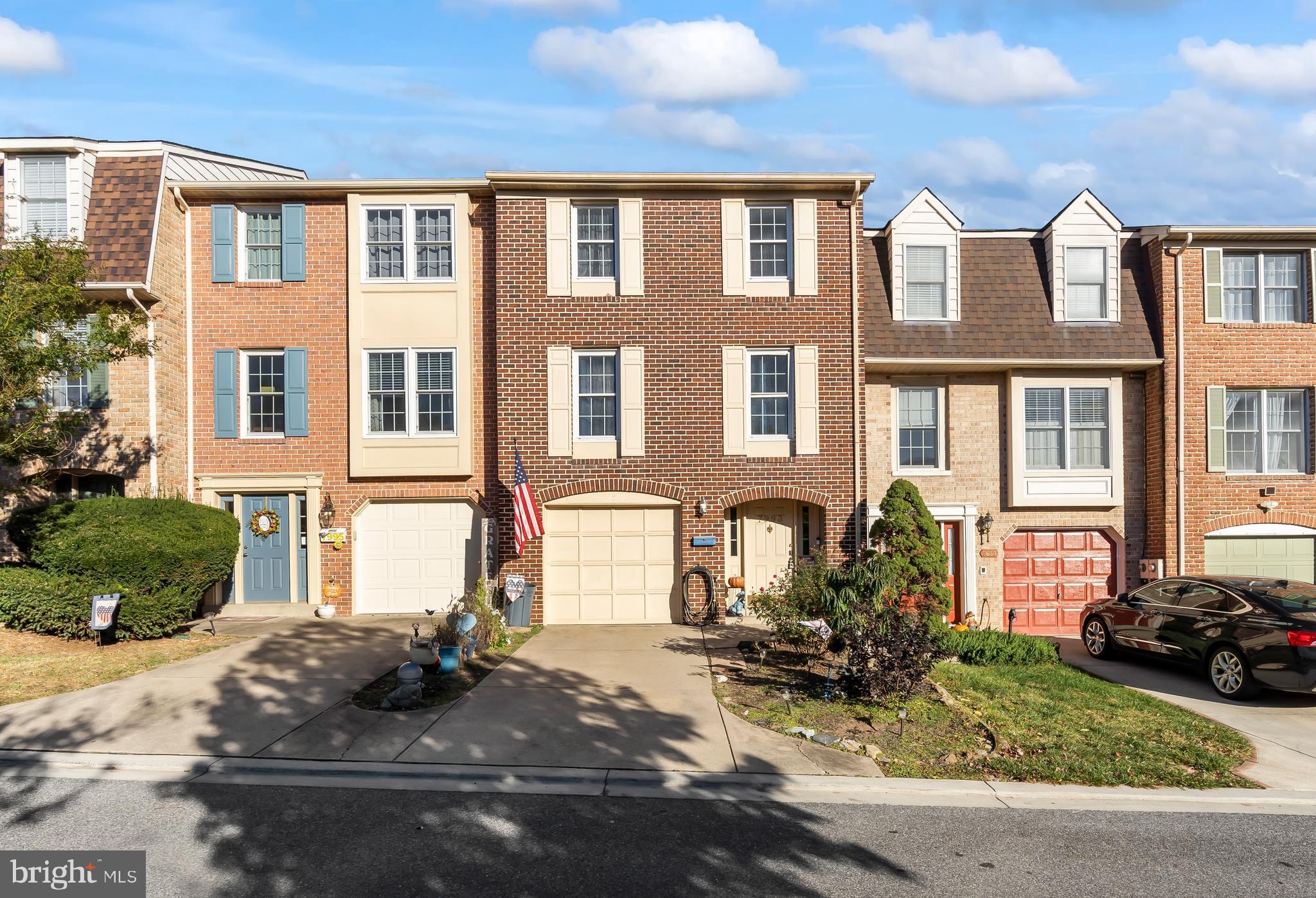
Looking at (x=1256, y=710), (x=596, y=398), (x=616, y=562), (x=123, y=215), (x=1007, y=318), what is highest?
(x=123, y=215)

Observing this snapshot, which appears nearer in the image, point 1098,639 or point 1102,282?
point 1098,639

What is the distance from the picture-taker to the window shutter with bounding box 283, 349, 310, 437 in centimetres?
1498

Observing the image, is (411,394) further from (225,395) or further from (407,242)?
(225,395)

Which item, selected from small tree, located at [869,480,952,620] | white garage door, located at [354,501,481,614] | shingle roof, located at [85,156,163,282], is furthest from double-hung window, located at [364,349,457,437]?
small tree, located at [869,480,952,620]

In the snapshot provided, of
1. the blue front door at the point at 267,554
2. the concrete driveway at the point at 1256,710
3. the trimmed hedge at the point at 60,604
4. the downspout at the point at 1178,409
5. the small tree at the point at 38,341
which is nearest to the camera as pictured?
the concrete driveway at the point at 1256,710

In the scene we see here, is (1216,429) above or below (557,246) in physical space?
below

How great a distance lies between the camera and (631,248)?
1457cm

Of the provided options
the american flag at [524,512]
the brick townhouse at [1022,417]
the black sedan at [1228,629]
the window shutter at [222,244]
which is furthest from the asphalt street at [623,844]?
the window shutter at [222,244]

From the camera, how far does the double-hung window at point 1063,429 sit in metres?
15.3

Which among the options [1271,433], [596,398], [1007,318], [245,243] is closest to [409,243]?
[245,243]

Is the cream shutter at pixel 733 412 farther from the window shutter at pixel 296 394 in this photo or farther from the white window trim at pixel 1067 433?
the window shutter at pixel 296 394

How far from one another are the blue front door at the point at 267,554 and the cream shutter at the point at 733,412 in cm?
858

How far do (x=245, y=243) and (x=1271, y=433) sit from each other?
2054 cm

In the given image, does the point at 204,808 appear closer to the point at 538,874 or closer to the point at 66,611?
the point at 538,874
